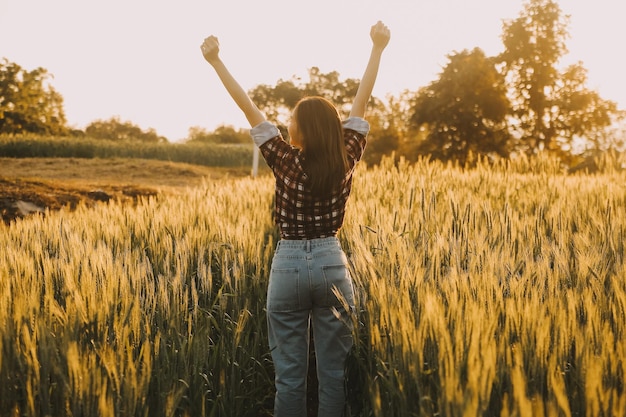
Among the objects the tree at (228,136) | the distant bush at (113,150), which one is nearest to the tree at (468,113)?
the distant bush at (113,150)

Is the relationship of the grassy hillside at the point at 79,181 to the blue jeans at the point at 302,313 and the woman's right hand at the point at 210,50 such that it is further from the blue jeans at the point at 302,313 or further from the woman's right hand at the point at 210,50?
Answer: the blue jeans at the point at 302,313

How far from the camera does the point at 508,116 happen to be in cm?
3030

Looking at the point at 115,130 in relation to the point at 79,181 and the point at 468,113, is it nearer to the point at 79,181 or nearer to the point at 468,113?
the point at 468,113

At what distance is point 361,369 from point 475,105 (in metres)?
29.8

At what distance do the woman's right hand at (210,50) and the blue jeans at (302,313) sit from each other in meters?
0.97

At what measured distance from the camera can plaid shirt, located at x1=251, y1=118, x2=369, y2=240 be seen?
2441 millimetres

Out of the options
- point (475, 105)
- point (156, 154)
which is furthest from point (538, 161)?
point (156, 154)

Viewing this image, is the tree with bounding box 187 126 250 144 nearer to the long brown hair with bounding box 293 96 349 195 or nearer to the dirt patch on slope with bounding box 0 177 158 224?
the dirt patch on slope with bounding box 0 177 158 224

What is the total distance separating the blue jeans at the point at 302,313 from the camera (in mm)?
2367

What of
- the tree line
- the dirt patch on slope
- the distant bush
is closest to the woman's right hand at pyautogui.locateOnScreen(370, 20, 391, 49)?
the dirt patch on slope

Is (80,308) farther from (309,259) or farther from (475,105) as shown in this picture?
(475,105)

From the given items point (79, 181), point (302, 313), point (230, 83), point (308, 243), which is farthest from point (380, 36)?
point (79, 181)

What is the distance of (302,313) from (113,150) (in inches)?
1507

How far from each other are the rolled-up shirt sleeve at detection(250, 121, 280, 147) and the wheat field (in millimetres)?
603
